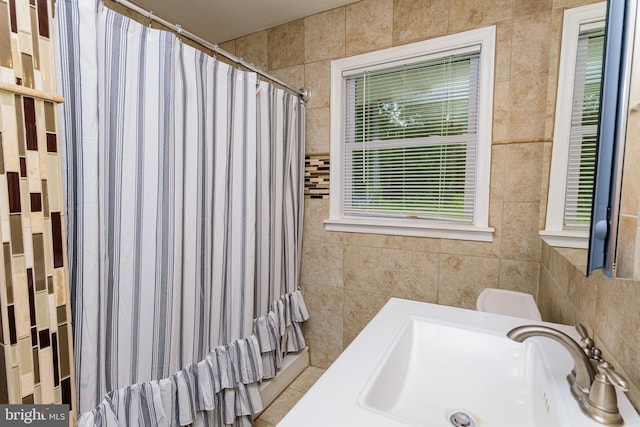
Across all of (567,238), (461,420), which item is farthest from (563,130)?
(461,420)

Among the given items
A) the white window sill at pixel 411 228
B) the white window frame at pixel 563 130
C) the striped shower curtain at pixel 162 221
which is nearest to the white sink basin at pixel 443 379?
the white window frame at pixel 563 130

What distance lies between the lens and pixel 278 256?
6.22 ft

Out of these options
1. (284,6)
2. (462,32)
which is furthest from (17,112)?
(462,32)

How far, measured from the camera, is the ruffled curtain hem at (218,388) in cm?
111

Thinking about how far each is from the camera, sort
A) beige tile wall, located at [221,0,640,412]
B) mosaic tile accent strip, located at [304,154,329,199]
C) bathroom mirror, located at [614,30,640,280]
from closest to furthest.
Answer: bathroom mirror, located at [614,30,640,280] → beige tile wall, located at [221,0,640,412] → mosaic tile accent strip, located at [304,154,329,199]

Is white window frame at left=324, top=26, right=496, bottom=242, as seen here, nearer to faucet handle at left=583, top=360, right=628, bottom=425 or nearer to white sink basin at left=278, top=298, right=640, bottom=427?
white sink basin at left=278, top=298, right=640, bottom=427

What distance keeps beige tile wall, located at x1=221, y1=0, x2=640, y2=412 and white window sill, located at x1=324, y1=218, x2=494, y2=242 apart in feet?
0.13

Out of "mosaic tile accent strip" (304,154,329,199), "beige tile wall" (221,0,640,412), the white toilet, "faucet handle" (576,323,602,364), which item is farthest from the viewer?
"mosaic tile accent strip" (304,154,329,199)

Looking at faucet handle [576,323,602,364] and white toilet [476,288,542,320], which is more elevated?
faucet handle [576,323,602,364]

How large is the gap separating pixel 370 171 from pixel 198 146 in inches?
42.2

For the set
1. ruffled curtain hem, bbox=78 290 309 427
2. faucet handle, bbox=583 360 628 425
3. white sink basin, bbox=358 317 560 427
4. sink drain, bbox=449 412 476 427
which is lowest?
ruffled curtain hem, bbox=78 290 309 427

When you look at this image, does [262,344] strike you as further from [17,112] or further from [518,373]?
[17,112]

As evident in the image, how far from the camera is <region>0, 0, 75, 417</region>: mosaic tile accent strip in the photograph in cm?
75

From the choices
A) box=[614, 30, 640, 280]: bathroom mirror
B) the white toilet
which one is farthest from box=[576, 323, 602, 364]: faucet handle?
the white toilet
